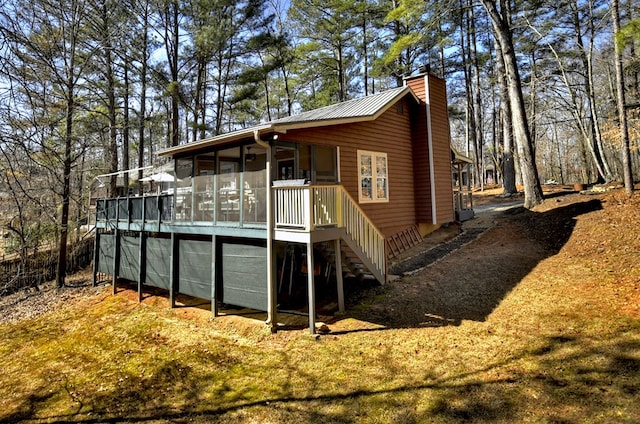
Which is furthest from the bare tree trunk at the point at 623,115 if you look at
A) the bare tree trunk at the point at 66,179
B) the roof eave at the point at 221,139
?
the bare tree trunk at the point at 66,179

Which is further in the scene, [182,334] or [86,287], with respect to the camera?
[86,287]

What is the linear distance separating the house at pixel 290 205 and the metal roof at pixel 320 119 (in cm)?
4

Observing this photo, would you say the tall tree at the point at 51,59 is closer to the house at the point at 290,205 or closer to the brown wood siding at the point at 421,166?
the house at the point at 290,205

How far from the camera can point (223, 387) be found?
510 cm

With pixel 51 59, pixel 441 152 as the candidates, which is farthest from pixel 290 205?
pixel 441 152

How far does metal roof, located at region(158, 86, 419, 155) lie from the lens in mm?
6980

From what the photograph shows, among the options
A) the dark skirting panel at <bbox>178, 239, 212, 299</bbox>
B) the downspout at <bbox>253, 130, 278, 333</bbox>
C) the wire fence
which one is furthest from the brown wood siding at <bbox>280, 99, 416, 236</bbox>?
the wire fence

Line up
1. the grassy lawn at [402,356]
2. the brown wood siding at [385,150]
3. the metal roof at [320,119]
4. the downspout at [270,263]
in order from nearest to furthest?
1. the grassy lawn at [402,356]
2. the downspout at [270,263]
3. the metal roof at [320,119]
4. the brown wood siding at [385,150]

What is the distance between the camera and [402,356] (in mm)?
5250

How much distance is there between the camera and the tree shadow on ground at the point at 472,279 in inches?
261

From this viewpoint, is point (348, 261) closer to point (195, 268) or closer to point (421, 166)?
point (195, 268)

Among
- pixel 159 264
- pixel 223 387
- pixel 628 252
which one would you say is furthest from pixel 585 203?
pixel 159 264

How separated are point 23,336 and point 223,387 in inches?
A: 289

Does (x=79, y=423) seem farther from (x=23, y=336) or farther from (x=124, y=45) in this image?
(x=124, y=45)
